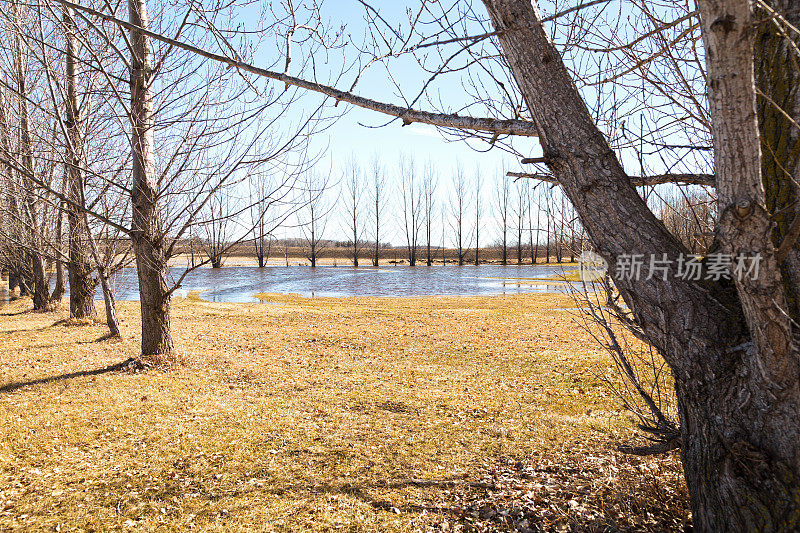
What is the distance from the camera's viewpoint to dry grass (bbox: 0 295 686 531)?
9.95 feet

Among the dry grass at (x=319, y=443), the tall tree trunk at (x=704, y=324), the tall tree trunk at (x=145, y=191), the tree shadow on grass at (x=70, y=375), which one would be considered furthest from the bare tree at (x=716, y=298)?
the tree shadow on grass at (x=70, y=375)

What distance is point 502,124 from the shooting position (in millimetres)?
2535

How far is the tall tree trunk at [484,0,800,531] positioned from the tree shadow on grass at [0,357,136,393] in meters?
6.88

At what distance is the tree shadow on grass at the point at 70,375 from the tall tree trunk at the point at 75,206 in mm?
2354

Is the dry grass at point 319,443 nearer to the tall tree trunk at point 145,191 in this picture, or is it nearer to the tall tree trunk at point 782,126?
the tall tree trunk at point 145,191

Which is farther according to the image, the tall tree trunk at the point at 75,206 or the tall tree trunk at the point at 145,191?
the tall tree trunk at the point at 75,206

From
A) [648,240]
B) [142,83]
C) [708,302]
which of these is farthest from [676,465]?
[142,83]

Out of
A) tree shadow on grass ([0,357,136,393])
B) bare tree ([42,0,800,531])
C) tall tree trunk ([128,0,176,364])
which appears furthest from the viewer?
tall tree trunk ([128,0,176,364])

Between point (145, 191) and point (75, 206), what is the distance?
3.23 feet

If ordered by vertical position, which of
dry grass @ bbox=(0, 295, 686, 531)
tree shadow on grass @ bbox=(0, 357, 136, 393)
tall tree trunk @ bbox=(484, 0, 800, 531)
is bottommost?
dry grass @ bbox=(0, 295, 686, 531)

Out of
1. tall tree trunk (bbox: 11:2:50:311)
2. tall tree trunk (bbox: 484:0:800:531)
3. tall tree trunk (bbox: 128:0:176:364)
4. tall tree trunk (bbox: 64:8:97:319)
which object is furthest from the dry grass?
tall tree trunk (bbox: 11:2:50:311)

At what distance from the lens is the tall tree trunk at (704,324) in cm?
175

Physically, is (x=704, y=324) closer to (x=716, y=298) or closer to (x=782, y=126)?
(x=716, y=298)

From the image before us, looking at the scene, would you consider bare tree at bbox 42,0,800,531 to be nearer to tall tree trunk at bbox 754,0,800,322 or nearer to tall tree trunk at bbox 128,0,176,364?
tall tree trunk at bbox 754,0,800,322
